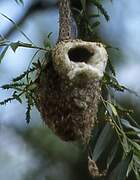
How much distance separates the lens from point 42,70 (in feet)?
3.51

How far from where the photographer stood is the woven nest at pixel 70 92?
40.4 inches

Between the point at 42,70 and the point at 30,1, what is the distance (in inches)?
59.4

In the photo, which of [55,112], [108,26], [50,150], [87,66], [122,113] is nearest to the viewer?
[87,66]

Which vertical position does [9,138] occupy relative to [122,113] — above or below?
below

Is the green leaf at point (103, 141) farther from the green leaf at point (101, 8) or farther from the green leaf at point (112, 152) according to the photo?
the green leaf at point (101, 8)

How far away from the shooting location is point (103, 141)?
1.21 metres

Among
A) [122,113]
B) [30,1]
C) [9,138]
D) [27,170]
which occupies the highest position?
[122,113]

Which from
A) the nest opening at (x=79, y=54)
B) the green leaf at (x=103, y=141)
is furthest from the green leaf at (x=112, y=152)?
the nest opening at (x=79, y=54)

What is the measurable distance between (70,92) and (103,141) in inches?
8.6

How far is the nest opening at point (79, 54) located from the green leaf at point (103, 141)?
190mm

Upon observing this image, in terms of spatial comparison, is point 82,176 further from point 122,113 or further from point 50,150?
point 122,113

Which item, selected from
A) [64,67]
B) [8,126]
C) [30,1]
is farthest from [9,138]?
[64,67]

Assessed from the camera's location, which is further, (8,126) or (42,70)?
(8,126)

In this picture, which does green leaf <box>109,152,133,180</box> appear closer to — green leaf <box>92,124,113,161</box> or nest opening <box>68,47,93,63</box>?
green leaf <box>92,124,113,161</box>
